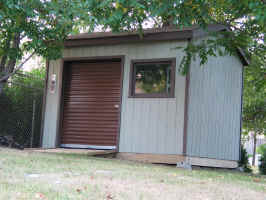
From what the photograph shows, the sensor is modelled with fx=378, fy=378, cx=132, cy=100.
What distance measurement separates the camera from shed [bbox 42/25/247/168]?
8.88 m

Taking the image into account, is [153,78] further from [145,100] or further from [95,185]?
[95,185]

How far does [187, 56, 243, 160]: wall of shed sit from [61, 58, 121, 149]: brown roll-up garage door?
2.07m

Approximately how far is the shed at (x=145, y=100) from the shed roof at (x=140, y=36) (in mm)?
23

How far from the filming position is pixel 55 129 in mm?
10242

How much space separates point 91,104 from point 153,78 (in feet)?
6.93

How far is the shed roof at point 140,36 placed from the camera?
8.79 metres

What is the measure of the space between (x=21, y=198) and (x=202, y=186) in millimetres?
2533

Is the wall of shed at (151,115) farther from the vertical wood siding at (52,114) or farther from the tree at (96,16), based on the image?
the vertical wood siding at (52,114)

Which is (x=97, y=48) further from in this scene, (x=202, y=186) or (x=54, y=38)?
(x=202, y=186)

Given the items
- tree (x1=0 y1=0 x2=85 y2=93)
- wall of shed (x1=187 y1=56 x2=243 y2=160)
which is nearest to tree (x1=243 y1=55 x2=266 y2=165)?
wall of shed (x1=187 y1=56 x2=243 y2=160)

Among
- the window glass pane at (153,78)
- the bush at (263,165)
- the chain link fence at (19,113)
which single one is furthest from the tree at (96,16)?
the bush at (263,165)

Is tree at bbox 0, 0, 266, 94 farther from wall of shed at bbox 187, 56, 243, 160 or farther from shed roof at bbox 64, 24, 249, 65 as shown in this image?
wall of shed at bbox 187, 56, 243, 160

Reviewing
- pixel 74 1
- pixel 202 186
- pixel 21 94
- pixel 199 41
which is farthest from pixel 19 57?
pixel 202 186

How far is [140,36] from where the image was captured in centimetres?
886
